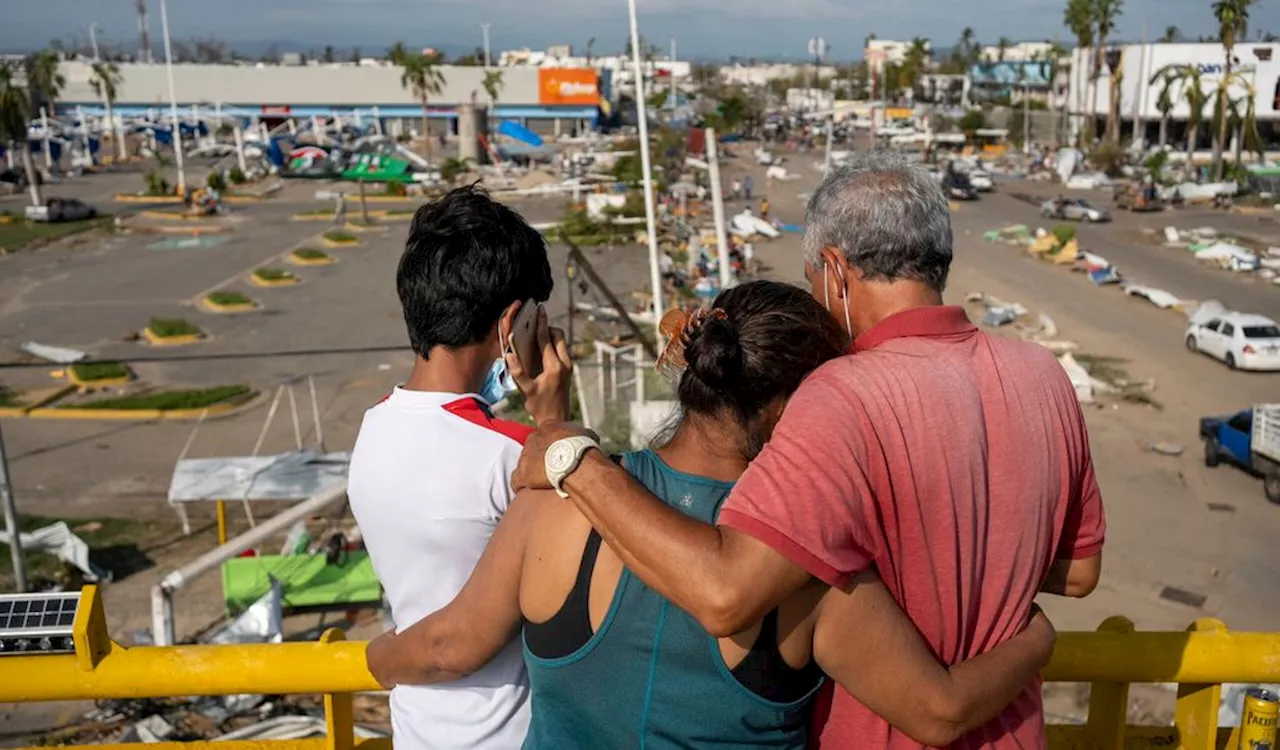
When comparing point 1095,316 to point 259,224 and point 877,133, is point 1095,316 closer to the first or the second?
point 259,224

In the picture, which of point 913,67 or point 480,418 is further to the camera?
point 913,67

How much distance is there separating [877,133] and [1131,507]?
195 ft

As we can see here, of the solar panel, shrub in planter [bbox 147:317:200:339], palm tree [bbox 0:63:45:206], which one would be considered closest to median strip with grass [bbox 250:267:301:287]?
shrub in planter [bbox 147:317:200:339]

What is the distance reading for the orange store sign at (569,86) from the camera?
241 feet

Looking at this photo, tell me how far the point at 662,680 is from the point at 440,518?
2.13 feet

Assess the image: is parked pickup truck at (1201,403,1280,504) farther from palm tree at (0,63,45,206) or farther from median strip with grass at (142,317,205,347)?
palm tree at (0,63,45,206)

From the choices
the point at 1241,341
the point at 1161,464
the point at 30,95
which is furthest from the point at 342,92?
the point at 1161,464

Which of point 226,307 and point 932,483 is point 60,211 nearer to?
Answer: point 226,307

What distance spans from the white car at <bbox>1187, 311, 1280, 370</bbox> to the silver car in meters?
19.9

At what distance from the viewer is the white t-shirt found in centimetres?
221

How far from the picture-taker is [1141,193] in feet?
145

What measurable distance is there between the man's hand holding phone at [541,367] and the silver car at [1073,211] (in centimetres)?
4189

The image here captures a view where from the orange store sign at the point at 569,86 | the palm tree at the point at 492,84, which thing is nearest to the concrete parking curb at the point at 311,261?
the palm tree at the point at 492,84

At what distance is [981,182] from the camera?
49656mm
